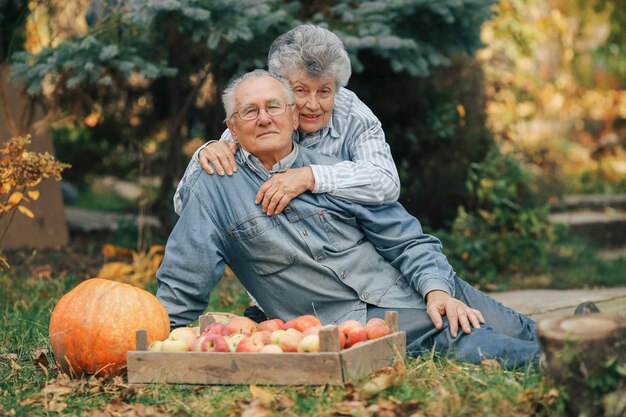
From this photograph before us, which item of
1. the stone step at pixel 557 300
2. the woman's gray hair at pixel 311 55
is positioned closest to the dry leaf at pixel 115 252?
the stone step at pixel 557 300

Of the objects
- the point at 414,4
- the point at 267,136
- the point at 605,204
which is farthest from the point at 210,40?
the point at 605,204

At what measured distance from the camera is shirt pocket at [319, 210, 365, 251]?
12.3ft

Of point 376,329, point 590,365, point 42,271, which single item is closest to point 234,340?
point 376,329

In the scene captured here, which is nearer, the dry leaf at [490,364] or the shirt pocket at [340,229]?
the dry leaf at [490,364]

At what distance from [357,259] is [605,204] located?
22.2ft

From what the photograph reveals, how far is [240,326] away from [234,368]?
1.42 ft

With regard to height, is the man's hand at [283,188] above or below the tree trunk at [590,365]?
above

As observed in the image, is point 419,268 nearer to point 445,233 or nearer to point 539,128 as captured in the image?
point 445,233

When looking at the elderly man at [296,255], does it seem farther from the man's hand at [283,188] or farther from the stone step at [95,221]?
the stone step at [95,221]

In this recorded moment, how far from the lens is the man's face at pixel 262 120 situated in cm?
361

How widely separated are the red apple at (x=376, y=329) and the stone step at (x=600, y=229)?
551 centimetres

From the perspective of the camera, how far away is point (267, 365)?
309cm

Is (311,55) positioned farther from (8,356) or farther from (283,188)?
(8,356)

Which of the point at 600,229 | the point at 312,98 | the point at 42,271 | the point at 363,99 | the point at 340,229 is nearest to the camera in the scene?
the point at 340,229
